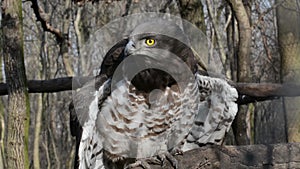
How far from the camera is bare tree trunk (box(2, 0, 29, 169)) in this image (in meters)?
4.04

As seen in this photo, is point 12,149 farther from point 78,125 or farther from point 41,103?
point 41,103

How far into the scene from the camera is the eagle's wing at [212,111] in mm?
3814

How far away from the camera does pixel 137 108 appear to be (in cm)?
344

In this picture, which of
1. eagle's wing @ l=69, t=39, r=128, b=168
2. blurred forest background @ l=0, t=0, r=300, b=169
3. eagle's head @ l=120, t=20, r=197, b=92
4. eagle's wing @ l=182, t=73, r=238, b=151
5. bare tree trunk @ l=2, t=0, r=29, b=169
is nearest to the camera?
eagle's head @ l=120, t=20, r=197, b=92

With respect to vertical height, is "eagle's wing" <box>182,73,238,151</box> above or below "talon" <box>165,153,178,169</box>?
above

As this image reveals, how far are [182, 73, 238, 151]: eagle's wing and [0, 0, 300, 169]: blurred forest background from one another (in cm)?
94

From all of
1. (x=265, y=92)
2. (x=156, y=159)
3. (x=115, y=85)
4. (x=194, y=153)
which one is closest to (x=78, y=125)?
(x=115, y=85)

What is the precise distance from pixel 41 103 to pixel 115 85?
32.3 ft

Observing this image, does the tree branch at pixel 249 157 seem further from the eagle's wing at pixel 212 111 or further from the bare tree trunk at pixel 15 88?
the bare tree trunk at pixel 15 88

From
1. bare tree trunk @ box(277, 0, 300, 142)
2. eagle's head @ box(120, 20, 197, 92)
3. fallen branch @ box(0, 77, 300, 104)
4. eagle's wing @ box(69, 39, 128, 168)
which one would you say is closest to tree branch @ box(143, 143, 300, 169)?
eagle's head @ box(120, 20, 197, 92)

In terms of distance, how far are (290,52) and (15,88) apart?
276cm

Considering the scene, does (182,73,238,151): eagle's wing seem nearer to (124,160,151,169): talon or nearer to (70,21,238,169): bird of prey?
(70,21,238,169): bird of prey

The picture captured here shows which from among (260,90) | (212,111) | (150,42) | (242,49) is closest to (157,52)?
(150,42)

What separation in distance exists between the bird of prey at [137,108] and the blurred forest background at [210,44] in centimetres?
90
